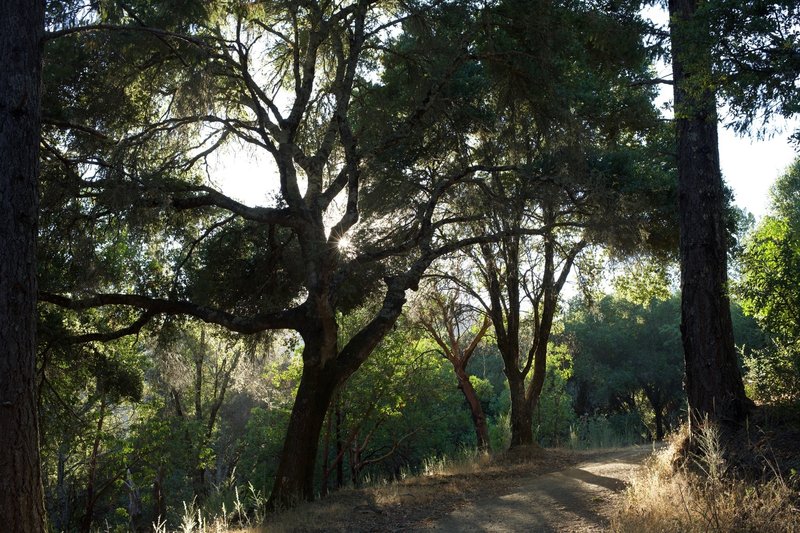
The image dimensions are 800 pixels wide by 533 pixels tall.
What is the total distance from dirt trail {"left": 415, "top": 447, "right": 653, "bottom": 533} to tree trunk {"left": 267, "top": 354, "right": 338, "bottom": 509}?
2.72m

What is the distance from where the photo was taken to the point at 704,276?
9.58 metres

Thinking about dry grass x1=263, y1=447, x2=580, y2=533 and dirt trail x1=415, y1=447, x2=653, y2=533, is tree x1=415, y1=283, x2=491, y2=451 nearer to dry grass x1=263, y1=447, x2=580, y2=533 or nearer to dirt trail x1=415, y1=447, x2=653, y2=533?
dry grass x1=263, y1=447, x2=580, y2=533

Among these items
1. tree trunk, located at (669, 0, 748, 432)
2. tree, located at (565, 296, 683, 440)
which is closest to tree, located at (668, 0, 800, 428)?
tree trunk, located at (669, 0, 748, 432)

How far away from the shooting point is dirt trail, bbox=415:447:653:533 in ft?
24.9

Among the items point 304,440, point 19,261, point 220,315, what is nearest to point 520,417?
point 304,440

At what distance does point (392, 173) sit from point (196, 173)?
4.17 m

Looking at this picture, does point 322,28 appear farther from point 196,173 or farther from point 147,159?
point 196,173

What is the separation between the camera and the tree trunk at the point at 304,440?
10.7 meters

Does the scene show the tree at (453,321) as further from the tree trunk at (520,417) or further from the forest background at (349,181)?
the tree trunk at (520,417)

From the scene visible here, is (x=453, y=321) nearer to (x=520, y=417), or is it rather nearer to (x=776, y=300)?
(x=520, y=417)

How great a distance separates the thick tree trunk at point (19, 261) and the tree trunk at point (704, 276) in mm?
7715

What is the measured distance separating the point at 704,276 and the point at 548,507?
13.0ft

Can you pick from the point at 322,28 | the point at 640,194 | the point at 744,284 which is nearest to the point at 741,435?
the point at 744,284

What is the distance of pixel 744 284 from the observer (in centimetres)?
1025
